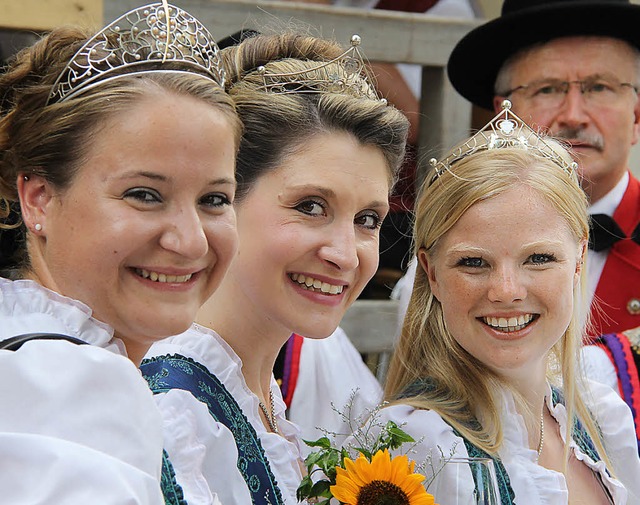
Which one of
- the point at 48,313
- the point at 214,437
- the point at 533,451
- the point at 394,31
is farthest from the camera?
the point at 394,31

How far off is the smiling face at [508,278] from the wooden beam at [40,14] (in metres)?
1.29

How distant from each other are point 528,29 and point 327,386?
1397 mm

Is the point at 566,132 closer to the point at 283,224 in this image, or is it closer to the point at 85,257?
the point at 283,224

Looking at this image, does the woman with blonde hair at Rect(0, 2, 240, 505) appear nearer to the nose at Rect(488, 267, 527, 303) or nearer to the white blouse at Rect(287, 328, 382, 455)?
the nose at Rect(488, 267, 527, 303)

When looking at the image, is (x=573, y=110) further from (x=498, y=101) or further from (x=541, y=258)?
(x=541, y=258)

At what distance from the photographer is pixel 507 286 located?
1.98 meters

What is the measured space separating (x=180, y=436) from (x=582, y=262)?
44.5 inches

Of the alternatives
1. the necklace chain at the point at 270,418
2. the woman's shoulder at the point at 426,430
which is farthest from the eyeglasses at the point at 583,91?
the necklace chain at the point at 270,418

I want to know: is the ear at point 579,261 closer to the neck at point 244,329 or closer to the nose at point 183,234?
the neck at point 244,329

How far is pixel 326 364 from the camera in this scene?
3100 mm

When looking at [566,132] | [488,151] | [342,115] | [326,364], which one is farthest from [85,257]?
[566,132]

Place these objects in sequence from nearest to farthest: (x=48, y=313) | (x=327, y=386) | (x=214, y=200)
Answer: (x=48, y=313), (x=214, y=200), (x=327, y=386)

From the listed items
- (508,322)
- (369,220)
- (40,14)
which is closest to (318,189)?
(369,220)

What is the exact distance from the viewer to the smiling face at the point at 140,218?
1.32 metres
